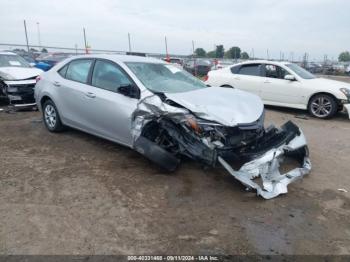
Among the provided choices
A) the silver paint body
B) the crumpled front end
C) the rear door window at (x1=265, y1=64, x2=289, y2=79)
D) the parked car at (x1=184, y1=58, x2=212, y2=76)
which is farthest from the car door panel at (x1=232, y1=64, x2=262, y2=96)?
the parked car at (x1=184, y1=58, x2=212, y2=76)

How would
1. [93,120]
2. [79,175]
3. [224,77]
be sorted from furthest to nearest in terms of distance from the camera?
[224,77] < [93,120] < [79,175]

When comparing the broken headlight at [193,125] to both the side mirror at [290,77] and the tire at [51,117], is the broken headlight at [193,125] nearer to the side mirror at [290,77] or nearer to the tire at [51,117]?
the tire at [51,117]

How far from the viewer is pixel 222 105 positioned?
4871 mm

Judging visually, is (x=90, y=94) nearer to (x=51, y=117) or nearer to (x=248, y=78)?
(x=51, y=117)

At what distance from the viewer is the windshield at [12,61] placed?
10125mm

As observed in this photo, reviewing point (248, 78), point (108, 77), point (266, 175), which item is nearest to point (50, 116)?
point (108, 77)

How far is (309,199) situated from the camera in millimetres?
4207

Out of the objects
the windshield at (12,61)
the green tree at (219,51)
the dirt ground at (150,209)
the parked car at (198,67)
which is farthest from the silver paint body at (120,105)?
the green tree at (219,51)

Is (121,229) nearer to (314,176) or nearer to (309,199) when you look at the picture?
(309,199)

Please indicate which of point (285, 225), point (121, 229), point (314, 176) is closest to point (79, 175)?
point (121, 229)

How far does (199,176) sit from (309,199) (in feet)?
4.75

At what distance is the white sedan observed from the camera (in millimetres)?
9039

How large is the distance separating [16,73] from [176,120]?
689 cm

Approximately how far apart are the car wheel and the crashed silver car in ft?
14.2
